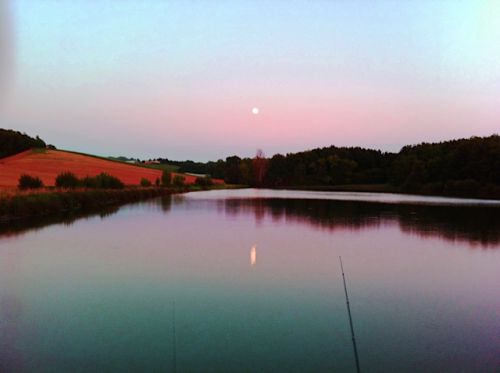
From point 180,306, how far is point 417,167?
92.8m

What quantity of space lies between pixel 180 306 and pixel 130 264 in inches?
163

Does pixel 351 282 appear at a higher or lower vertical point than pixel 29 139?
lower

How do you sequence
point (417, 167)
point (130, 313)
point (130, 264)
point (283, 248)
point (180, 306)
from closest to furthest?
point (130, 313) < point (180, 306) < point (130, 264) < point (283, 248) < point (417, 167)

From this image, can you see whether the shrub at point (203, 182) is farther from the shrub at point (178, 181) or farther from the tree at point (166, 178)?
the tree at point (166, 178)

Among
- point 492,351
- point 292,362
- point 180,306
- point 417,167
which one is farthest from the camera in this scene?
point 417,167

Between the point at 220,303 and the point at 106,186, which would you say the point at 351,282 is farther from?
the point at 106,186

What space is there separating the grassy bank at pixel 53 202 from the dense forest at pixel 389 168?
54.8 meters

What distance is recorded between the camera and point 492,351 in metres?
5.73

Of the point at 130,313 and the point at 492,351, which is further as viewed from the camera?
the point at 130,313

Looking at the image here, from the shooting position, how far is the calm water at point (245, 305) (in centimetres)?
546

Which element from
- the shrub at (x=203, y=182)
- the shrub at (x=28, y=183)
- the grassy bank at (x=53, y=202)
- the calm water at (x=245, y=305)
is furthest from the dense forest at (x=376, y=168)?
the calm water at (x=245, y=305)

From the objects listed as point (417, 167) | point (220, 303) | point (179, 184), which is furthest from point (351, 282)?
point (417, 167)

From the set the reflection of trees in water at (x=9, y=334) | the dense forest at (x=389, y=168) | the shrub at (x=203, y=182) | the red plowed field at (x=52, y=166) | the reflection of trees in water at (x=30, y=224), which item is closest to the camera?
the reflection of trees in water at (x=9, y=334)

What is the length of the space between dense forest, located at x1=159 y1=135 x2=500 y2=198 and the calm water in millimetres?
62199
